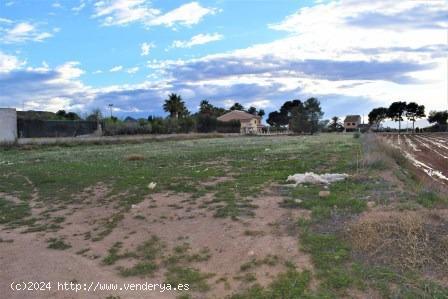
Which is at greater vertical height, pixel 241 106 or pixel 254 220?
pixel 241 106

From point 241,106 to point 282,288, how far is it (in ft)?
438

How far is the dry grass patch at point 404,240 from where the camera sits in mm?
5828

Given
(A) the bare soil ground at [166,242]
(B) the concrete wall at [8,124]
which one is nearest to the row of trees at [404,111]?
(B) the concrete wall at [8,124]

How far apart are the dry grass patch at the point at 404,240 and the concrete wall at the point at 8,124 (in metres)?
35.4

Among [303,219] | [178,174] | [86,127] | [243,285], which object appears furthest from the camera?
[86,127]

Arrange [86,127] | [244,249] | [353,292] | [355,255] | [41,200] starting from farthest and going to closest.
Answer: [86,127]
[41,200]
[244,249]
[355,255]
[353,292]

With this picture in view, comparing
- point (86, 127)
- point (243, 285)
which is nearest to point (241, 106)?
point (86, 127)

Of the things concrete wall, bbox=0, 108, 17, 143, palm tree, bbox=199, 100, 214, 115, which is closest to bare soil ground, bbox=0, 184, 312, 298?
concrete wall, bbox=0, 108, 17, 143

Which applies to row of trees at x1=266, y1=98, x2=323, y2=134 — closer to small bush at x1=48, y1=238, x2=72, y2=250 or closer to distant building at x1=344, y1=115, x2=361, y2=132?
distant building at x1=344, y1=115, x2=361, y2=132

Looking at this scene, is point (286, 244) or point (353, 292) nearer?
point (353, 292)

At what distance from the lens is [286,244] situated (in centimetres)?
681

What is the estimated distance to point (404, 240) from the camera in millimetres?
6328

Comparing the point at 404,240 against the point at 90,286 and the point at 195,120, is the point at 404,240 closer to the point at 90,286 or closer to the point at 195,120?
the point at 90,286

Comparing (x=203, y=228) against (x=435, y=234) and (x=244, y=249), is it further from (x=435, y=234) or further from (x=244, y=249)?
(x=435, y=234)
